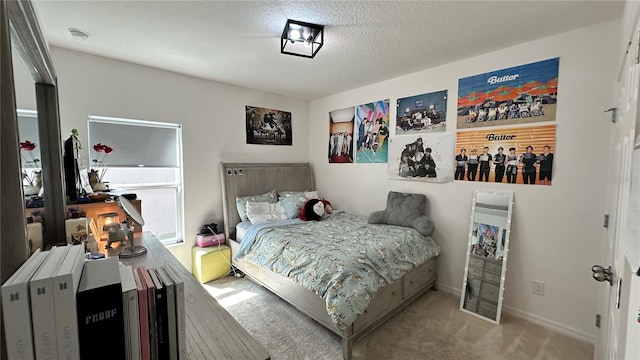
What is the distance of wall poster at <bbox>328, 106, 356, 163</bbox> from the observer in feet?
12.7

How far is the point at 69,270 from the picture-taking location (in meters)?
0.63

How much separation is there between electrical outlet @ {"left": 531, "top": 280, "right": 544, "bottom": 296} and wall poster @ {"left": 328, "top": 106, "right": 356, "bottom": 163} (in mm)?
2432

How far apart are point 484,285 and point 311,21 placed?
2827mm

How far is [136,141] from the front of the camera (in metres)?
2.95

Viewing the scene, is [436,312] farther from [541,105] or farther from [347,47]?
[347,47]

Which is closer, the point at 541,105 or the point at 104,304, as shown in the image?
the point at 104,304

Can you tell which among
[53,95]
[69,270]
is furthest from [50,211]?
[69,270]

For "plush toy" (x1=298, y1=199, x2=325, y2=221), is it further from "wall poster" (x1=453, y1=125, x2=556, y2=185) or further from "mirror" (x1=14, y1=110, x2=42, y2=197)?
"mirror" (x1=14, y1=110, x2=42, y2=197)

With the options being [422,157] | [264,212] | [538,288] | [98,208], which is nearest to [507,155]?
[422,157]

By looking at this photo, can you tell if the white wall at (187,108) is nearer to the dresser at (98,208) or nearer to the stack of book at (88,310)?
the dresser at (98,208)

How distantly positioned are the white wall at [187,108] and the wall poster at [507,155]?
254 cm

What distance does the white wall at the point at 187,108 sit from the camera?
2.54 m

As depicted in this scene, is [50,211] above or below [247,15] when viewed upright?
below

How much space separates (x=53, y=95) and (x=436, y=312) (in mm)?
3296
